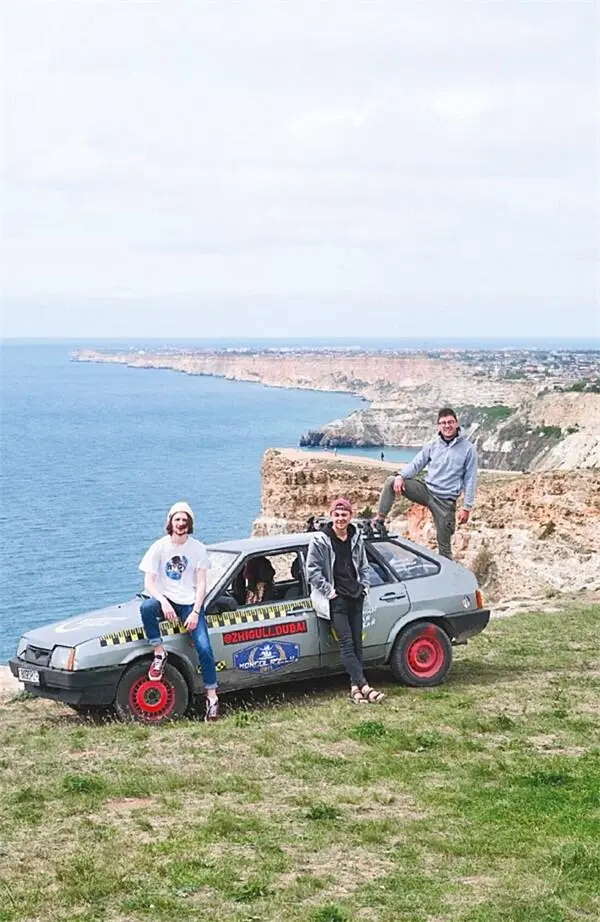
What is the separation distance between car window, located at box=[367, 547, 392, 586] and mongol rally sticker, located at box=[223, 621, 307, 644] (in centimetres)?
93

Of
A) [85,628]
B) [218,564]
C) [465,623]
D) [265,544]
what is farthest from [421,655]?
[85,628]

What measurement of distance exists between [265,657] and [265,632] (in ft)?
0.77

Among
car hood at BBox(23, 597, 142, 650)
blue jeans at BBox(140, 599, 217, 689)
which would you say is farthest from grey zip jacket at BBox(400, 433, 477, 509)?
car hood at BBox(23, 597, 142, 650)

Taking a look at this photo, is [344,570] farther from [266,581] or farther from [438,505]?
[438,505]

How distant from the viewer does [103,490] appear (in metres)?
104

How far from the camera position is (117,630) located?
35.9ft

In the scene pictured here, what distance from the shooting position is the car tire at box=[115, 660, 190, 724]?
10812mm

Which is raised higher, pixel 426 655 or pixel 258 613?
pixel 258 613

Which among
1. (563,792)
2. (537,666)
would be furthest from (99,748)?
(537,666)

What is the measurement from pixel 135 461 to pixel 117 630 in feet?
380

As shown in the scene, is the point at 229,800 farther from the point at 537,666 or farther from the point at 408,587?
the point at 537,666

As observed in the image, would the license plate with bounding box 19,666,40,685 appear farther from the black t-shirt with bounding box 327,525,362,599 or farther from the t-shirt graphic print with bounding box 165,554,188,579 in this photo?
the black t-shirt with bounding box 327,525,362,599

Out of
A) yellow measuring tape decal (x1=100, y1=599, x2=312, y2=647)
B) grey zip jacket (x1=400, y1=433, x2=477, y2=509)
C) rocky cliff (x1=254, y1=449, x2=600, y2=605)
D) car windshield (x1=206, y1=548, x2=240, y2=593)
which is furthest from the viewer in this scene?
rocky cliff (x1=254, y1=449, x2=600, y2=605)

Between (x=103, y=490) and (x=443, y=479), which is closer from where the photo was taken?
(x=443, y=479)
